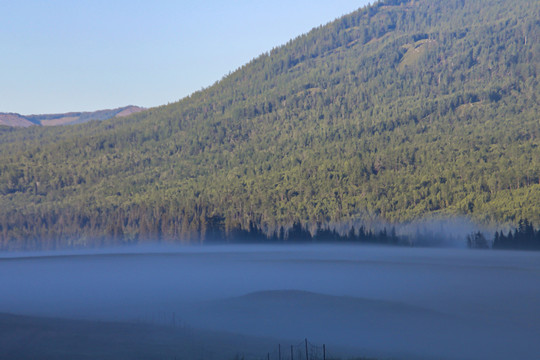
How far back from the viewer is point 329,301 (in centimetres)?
8569

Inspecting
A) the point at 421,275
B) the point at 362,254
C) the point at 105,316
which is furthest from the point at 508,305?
the point at 362,254

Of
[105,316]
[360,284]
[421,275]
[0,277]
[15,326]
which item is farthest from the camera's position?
[0,277]

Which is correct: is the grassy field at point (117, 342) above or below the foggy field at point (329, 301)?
below

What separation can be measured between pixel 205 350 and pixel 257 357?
496cm

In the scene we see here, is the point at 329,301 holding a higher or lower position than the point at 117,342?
higher

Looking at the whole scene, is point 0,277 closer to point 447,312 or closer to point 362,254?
point 362,254

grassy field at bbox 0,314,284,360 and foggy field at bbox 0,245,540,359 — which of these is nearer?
grassy field at bbox 0,314,284,360

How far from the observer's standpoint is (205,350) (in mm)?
60750

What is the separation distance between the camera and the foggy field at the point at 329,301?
212 ft

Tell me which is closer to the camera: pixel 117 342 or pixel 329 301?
pixel 117 342

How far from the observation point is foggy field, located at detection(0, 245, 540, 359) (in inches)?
2549

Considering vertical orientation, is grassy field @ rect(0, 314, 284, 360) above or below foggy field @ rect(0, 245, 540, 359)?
below

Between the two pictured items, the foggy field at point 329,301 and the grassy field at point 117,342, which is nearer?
the grassy field at point 117,342

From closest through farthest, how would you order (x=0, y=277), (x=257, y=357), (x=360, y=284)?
1. (x=257, y=357)
2. (x=360, y=284)
3. (x=0, y=277)
